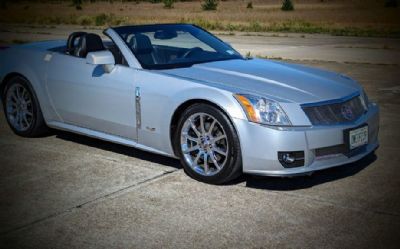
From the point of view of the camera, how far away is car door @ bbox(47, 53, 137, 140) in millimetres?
5750

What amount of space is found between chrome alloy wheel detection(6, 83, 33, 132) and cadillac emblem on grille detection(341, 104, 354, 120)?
3595mm

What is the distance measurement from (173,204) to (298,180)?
1.28 m

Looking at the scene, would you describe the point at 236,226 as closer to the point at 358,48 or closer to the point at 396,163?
the point at 396,163

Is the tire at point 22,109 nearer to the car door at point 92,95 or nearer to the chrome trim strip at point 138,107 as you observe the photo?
the car door at point 92,95

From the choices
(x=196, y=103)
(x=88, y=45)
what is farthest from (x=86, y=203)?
(x=88, y=45)

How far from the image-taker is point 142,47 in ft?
19.9

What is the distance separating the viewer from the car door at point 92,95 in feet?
18.9

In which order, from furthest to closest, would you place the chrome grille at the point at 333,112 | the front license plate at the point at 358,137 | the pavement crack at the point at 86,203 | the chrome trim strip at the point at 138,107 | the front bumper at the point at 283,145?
the chrome trim strip at the point at 138,107, the front license plate at the point at 358,137, the chrome grille at the point at 333,112, the front bumper at the point at 283,145, the pavement crack at the point at 86,203

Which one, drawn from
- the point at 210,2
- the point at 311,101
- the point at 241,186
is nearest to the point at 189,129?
the point at 241,186

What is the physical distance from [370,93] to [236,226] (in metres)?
6.76

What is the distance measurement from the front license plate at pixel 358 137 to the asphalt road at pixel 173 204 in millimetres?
343

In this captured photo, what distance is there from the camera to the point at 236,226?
4.22 metres

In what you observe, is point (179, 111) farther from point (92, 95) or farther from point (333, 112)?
point (333, 112)

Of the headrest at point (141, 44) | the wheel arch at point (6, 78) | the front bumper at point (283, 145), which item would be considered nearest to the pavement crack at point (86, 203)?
the front bumper at point (283, 145)
